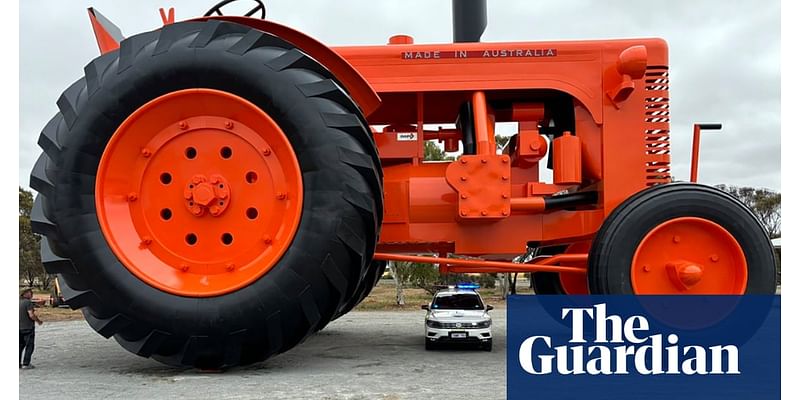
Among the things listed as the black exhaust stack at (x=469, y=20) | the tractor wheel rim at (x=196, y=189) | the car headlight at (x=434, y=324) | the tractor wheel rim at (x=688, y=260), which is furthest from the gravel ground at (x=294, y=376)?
the black exhaust stack at (x=469, y=20)

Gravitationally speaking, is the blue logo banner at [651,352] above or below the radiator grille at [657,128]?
below

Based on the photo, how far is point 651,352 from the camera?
479 cm

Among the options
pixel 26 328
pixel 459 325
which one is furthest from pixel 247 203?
pixel 459 325

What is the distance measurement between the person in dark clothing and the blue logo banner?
4904mm

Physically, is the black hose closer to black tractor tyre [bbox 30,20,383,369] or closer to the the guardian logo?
the the guardian logo

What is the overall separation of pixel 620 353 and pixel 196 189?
336cm

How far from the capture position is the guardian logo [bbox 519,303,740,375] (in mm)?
4488

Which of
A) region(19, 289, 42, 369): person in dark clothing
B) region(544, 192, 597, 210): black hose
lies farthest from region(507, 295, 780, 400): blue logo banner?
region(19, 289, 42, 369): person in dark clothing

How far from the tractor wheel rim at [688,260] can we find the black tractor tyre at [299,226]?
7.28 ft

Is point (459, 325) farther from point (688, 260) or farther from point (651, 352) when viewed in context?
point (651, 352)

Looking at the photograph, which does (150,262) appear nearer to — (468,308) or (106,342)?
(106,342)

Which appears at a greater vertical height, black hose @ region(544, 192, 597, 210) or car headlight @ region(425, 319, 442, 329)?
black hose @ region(544, 192, 597, 210)

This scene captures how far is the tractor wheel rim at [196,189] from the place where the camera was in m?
4.91

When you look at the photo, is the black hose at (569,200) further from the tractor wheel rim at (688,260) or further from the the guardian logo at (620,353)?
the the guardian logo at (620,353)
